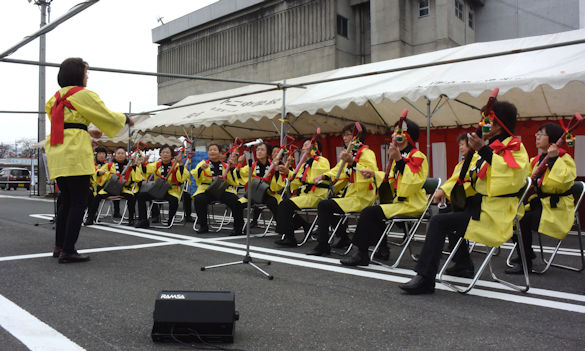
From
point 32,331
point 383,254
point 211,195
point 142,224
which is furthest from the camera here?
point 142,224

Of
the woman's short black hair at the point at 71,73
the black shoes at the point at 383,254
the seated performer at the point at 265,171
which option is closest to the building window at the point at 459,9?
the seated performer at the point at 265,171

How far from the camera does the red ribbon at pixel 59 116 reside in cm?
503

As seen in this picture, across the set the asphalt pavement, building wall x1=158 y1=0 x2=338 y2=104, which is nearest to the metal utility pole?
building wall x1=158 y1=0 x2=338 y2=104

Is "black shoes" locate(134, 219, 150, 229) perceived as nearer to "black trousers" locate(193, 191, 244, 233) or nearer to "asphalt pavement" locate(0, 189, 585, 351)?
"black trousers" locate(193, 191, 244, 233)

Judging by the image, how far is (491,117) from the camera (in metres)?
3.83

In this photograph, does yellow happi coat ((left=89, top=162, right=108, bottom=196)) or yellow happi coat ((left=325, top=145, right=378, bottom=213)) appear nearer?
yellow happi coat ((left=325, top=145, right=378, bottom=213))

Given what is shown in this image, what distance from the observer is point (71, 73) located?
16.8 ft

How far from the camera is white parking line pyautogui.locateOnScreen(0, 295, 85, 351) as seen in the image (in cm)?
256

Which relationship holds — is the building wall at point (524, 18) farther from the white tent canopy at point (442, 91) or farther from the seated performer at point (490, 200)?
the seated performer at point (490, 200)

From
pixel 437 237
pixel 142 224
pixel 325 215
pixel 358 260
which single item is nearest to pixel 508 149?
pixel 437 237

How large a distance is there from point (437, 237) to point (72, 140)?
3936 millimetres

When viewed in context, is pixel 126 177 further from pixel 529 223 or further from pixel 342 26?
pixel 342 26

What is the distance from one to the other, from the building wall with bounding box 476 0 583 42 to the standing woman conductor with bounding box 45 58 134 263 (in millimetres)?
21569

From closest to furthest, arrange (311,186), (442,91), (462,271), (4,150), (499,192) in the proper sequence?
(499,192), (462,271), (311,186), (442,91), (4,150)
